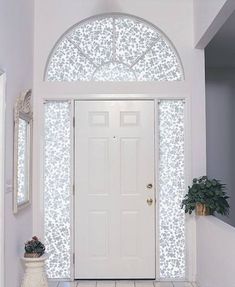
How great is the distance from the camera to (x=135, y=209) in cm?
451

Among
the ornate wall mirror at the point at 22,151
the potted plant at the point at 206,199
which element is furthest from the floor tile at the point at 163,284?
the ornate wall mirror at the point at 22,151

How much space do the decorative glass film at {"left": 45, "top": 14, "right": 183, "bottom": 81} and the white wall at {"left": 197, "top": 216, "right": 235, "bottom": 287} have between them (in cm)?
172

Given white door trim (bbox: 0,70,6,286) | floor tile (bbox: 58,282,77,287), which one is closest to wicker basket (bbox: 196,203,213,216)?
floor tile (bbox: 58,282,77,287)

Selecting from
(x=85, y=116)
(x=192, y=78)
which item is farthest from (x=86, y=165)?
(x=192, y=78)

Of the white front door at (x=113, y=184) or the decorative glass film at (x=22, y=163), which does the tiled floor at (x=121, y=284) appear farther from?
the decorative glass film at (x=22, y=163)

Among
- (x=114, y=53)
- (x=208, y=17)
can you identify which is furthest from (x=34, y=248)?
(x=208, y=17)

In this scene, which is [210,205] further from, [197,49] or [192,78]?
[197,49]

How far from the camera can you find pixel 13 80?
12.0 ft

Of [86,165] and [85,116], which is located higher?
[85,116]

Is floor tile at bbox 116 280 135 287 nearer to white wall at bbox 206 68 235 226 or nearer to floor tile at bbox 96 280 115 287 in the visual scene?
floor tile at bbox 96 280 115 287

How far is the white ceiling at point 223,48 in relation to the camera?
4.66m

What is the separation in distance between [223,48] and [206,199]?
2.24 metres

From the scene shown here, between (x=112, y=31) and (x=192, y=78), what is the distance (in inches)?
41.0

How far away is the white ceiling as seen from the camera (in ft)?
15.3
